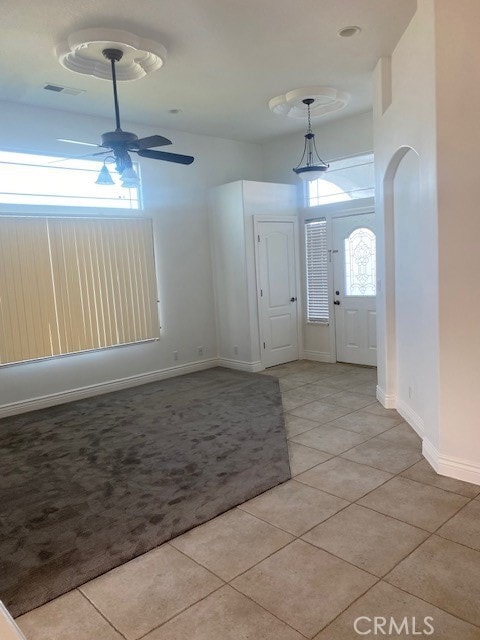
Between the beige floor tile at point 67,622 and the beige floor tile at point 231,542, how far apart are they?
0.57m

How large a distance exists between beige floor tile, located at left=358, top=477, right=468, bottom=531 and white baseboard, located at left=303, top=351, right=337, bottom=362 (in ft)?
12.6

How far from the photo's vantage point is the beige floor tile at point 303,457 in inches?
139

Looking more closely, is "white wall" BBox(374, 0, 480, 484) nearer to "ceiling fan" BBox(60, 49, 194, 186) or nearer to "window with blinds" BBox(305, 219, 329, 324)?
"ceiling fan" BBox(60, 49, 194, 186)

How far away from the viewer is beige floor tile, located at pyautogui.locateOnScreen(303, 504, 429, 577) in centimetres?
241

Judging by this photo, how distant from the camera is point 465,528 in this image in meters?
2.63

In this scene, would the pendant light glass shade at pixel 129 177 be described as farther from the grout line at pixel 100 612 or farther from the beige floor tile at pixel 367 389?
the beige floor tile at pixel 367 389

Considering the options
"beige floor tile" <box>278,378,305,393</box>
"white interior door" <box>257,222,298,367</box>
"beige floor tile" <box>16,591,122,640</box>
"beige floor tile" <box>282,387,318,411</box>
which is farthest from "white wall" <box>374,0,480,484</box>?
"white interior door" <box>257,222,298,367</box>

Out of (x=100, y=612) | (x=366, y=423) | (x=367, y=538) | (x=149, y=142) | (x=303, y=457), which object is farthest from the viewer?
(x=366, y=423)

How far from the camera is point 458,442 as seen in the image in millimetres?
3176

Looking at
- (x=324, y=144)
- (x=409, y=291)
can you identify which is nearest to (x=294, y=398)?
(x=409, y=291)

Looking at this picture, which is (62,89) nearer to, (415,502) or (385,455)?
(385,455)

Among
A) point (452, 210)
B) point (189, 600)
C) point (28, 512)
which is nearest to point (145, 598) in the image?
point (189, 600)

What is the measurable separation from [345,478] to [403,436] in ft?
3.09

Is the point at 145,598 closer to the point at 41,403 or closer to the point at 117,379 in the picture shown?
the point at 41,403
